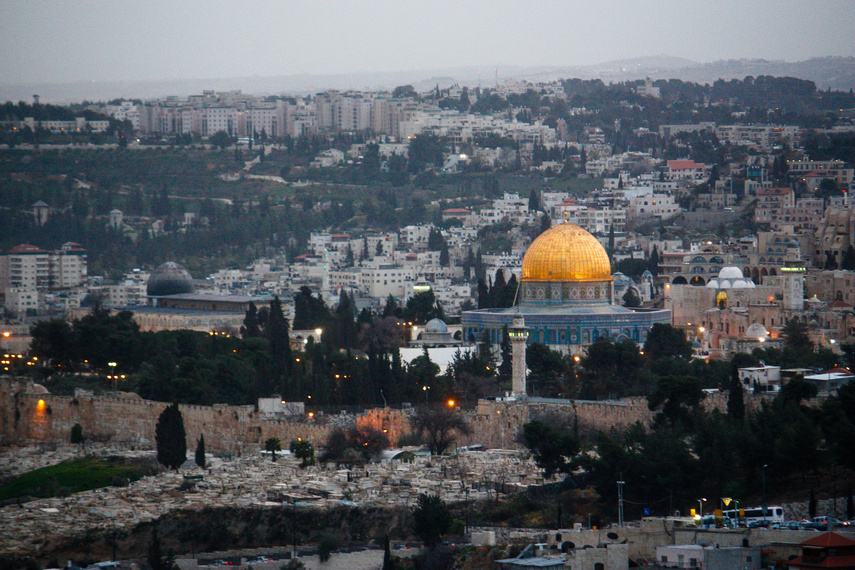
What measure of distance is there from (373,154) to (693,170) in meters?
30.0

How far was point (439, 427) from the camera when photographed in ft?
163

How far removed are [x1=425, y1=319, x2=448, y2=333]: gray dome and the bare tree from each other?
1473 centimetres

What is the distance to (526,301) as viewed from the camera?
65.9 metres

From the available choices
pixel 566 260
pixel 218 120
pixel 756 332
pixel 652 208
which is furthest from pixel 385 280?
pixel 218 120

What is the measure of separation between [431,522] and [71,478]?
13.5m

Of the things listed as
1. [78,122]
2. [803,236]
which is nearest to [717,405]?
[803,236]

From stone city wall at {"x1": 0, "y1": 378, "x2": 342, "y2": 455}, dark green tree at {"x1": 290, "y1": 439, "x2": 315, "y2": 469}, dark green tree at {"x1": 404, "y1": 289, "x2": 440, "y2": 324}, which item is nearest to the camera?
dark green tree at {"x1": 290, "y1": 439, "x2": 315, "y2": 469}

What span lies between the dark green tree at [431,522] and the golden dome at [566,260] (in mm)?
28177

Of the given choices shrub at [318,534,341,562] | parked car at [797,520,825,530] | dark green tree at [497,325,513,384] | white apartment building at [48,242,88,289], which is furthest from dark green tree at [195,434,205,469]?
white apartment building at [48,242,88,289]

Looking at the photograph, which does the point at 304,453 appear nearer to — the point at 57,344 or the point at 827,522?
the point at 57,344

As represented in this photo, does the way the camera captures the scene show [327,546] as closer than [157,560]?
No

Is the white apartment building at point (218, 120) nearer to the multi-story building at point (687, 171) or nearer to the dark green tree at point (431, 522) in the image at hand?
the multi-story building at point (687, 171)

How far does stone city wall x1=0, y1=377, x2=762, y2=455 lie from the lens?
48.6m

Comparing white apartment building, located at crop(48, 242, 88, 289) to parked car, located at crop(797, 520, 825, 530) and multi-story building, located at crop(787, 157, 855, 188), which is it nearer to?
multi-story building, located at crop(787, 157, 855, 188)
